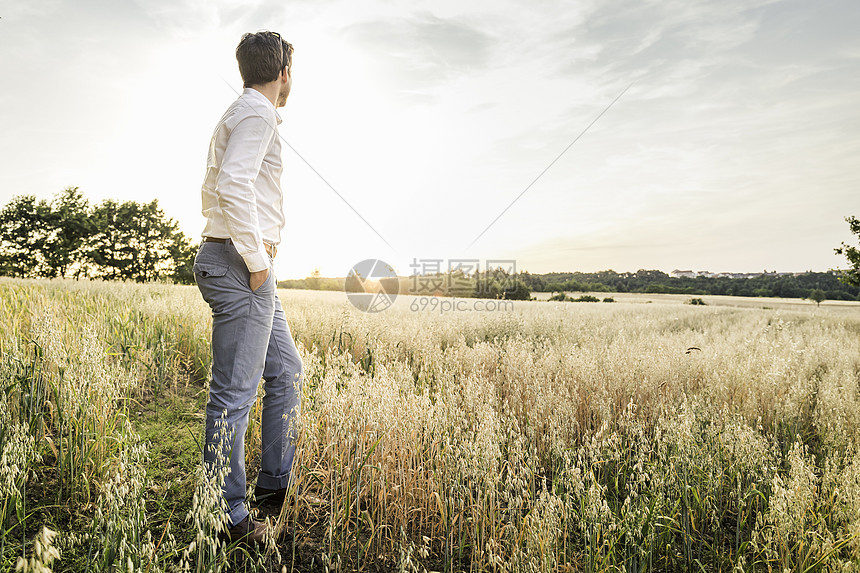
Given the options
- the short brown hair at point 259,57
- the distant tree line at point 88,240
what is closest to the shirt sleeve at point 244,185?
the short brown hair at point 259,57

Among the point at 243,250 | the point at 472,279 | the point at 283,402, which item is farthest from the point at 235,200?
the point at 472,279

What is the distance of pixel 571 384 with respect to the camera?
3975 millimetres

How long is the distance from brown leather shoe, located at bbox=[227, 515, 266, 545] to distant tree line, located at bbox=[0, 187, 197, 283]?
39868 mm

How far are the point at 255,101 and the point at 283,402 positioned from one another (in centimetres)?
167

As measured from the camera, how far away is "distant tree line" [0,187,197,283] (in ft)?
125

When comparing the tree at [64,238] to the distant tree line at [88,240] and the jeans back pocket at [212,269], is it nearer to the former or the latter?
the distant tree line at [88,240]

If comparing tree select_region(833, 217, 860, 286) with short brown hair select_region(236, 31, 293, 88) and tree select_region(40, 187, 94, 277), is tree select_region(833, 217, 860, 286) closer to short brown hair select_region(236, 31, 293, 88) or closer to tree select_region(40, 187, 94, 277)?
short brown hair select_region(236, 31, 293, 88)

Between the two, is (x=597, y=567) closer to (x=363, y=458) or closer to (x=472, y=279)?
(x=363, y=458)

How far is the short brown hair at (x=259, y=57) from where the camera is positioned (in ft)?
7.59

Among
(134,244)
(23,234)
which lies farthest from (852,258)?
(23,234)

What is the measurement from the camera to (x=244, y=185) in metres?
2.03

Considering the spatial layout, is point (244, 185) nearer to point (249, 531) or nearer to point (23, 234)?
point (249, 531)

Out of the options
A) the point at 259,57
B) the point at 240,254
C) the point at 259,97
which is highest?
the point at 259,57

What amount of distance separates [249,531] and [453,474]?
41.3 inches
